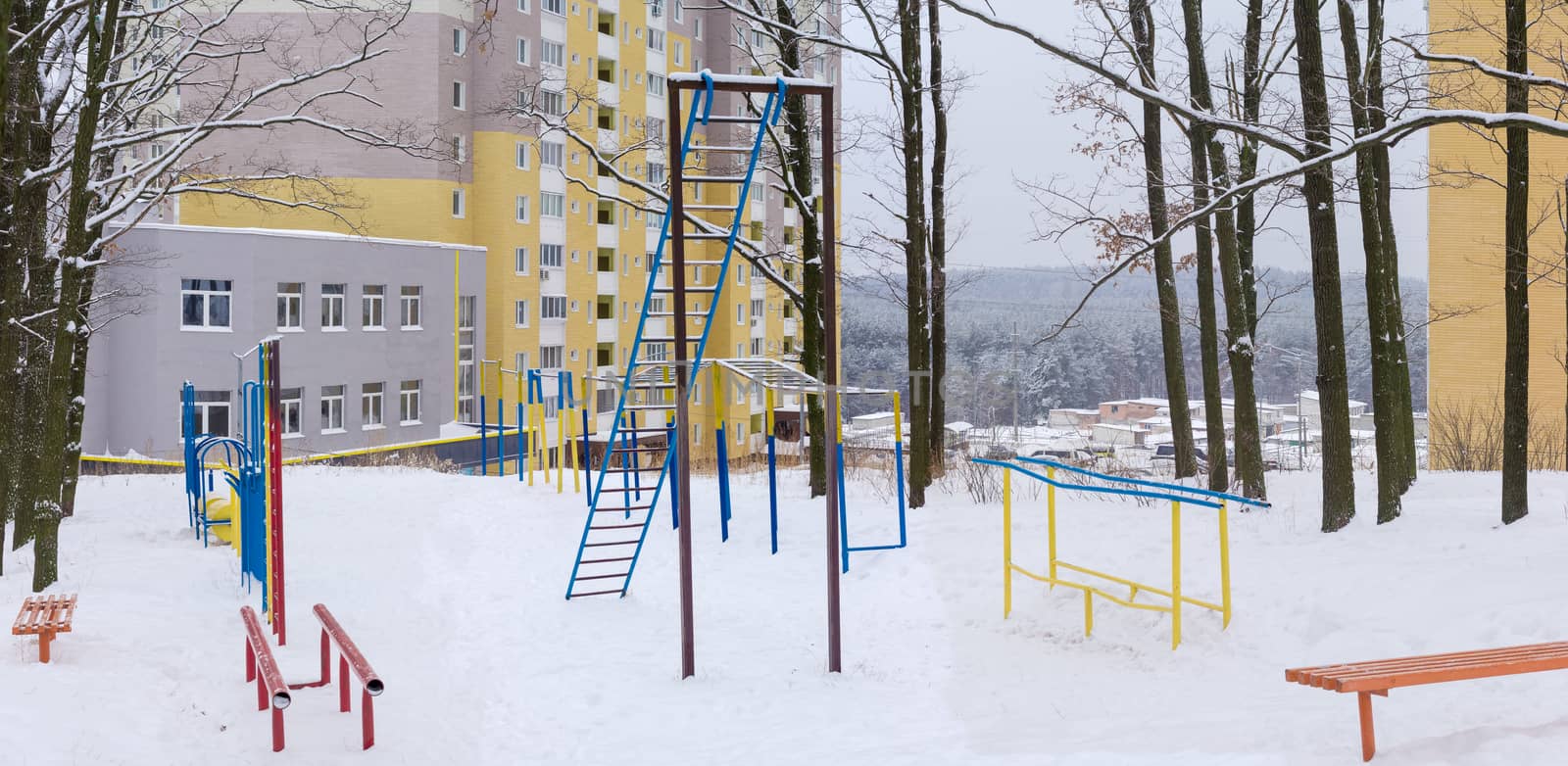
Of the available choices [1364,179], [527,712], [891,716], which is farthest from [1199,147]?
[527,712]

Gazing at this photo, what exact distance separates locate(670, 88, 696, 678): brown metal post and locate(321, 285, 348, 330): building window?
28908mm

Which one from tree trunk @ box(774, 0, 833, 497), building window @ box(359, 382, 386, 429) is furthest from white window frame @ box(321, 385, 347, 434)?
tree trunk @ box(774, 0, 833, 497)

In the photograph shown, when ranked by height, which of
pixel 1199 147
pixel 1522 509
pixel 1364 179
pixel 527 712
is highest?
pixel 1199 147

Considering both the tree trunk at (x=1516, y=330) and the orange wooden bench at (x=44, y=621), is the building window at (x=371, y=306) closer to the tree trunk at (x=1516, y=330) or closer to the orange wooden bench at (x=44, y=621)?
the orange wooden bench at (x=44, y=621)

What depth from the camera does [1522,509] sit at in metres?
10.2

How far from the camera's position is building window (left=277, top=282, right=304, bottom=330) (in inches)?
1336

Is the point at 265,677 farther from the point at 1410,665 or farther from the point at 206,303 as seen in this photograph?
the point at 206,303

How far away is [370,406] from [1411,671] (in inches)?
1383

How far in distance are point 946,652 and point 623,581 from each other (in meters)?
3.73

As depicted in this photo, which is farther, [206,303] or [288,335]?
[288,335]

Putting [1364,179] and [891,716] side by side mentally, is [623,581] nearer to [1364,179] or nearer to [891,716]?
[891,716]

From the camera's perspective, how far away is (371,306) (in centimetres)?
3662

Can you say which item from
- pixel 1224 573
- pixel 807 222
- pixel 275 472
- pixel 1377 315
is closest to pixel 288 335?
pixel 807 222

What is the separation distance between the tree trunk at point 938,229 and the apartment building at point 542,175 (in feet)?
56.5
